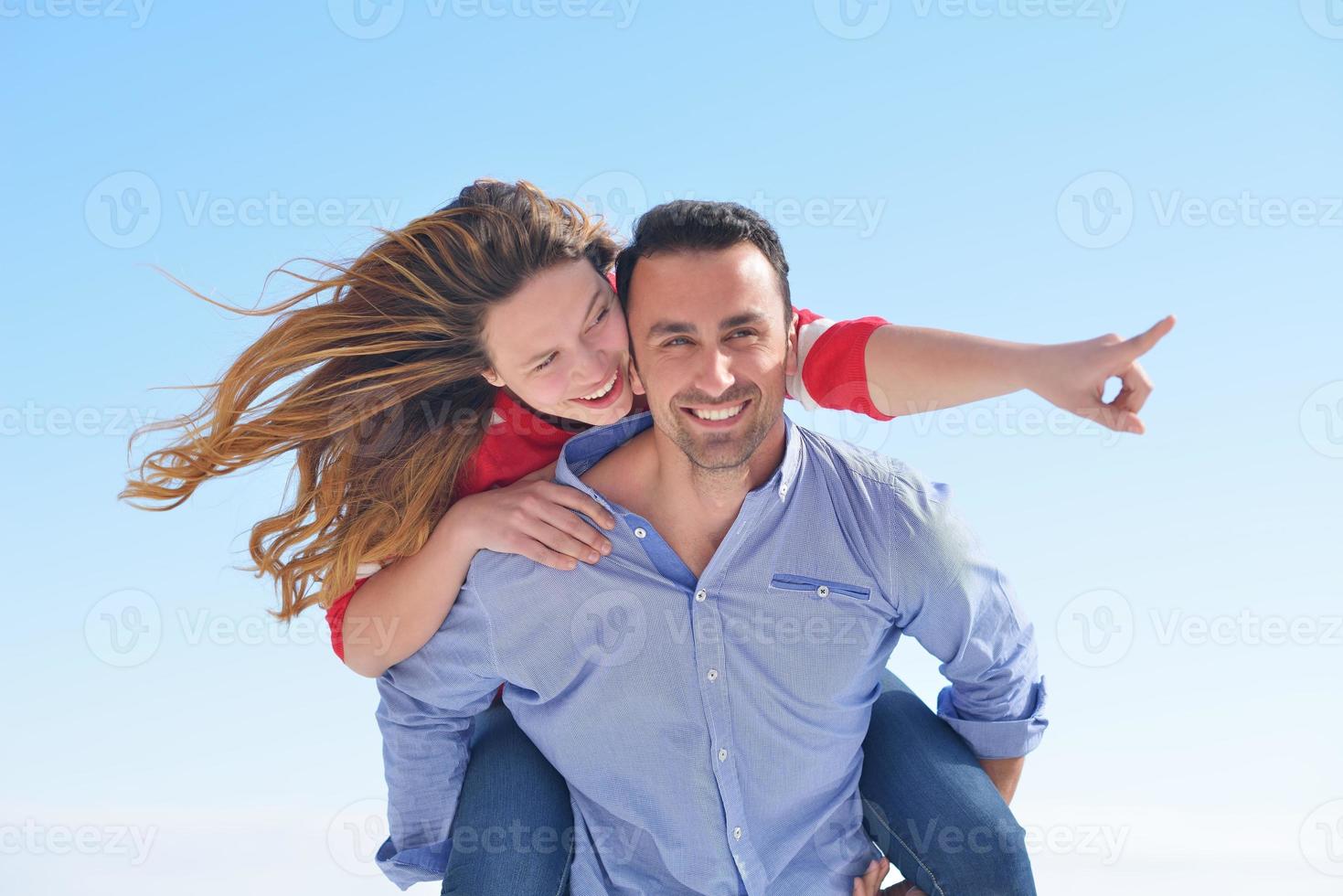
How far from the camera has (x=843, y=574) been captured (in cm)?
300

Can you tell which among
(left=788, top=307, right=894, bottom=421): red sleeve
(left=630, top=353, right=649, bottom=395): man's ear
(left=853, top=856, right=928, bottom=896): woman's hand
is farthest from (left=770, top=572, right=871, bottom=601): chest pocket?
(left=853, top=856, right=928, bottom=896): woman's hand

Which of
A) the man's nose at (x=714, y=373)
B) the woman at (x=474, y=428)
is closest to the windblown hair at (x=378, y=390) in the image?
the woman at (x=474, y=428)

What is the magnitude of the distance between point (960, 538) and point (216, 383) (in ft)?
6.55

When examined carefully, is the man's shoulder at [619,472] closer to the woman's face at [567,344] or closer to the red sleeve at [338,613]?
the woman's face at [567,344]

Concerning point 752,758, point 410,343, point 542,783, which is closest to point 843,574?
point 752,758

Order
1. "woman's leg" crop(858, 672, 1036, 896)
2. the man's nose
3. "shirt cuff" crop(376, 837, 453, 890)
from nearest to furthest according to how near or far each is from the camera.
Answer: the man's nose → "woman's leg" crop(858, 672, 1036, 896) → "shirt cuff" crop(376, 837, 453, 890)

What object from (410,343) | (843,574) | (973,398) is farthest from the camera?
(410,343)

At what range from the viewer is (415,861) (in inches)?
127

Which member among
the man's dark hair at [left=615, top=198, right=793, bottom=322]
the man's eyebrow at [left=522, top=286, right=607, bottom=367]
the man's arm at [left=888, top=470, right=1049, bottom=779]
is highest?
the man's dark hair at [left=615, top=198, right=793, bottom=322]

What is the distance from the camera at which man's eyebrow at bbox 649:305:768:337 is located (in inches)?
116

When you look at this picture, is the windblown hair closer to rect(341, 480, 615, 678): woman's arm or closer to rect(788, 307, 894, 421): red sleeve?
rect(341, 480, 615, 678): woman's arm

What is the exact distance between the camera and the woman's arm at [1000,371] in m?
2.28

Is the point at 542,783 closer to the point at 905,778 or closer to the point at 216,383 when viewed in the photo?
the point at 905,778

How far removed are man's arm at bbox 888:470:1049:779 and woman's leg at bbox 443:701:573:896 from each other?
979mm
